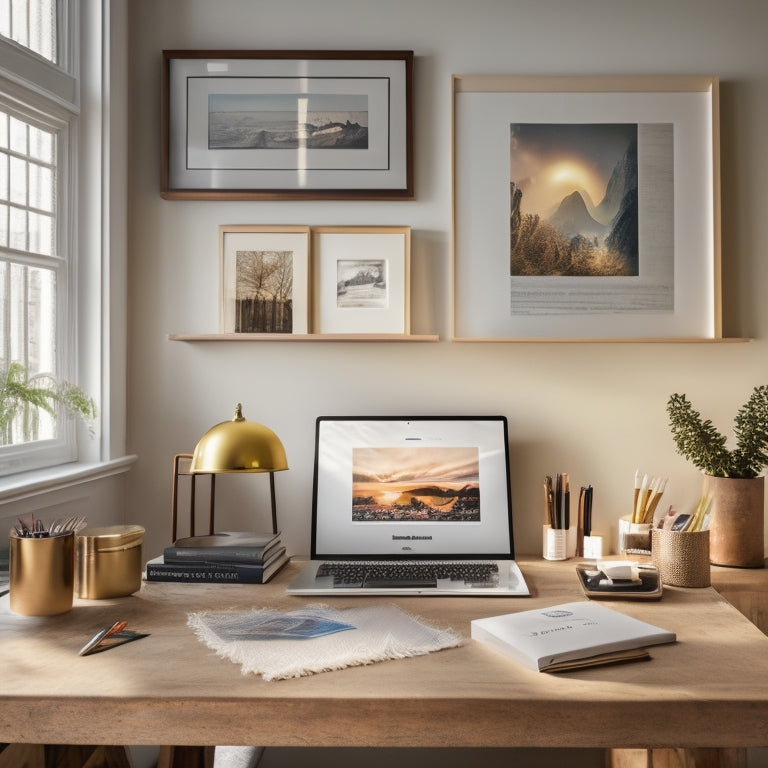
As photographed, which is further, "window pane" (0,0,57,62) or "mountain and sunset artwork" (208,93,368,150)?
"mountain and sunset artwork" (208,93,368,150)

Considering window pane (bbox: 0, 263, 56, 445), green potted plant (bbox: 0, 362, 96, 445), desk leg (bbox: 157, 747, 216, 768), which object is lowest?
desk leg (bbox: 157, 747, 216, 768)

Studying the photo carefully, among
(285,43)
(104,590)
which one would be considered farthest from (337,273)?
(104,590)

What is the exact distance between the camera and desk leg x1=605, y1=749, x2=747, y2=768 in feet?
4.21

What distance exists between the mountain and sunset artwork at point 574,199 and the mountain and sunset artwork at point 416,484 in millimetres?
561

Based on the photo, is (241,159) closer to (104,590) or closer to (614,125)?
(614,125)

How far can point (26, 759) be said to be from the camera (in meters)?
1.32

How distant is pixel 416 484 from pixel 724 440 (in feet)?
2.67

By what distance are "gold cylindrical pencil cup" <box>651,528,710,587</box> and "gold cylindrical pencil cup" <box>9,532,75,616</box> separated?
50.6 inches

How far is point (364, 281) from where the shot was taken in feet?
6.51

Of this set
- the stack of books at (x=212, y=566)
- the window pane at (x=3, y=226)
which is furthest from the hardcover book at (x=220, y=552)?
the window pane at (x=3, y=226)

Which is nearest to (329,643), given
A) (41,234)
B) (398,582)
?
(398,582)

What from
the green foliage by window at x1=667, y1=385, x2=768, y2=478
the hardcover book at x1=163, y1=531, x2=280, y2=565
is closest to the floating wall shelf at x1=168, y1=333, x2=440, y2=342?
the hardcover book at x1=163, y1=531, x2=280, y2=565

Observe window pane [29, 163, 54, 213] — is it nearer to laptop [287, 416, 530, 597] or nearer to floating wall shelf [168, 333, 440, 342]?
floating wall shelf [168, 333, 440, 342]

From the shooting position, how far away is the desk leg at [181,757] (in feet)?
5.04
